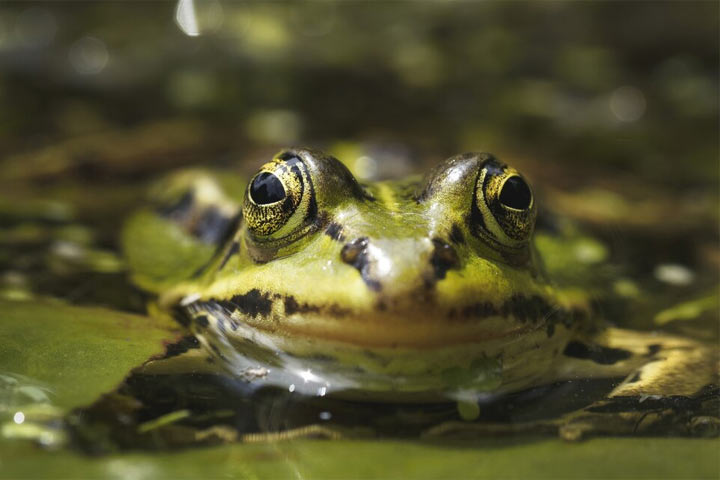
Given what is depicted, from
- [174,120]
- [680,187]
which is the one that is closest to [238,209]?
[174,120]

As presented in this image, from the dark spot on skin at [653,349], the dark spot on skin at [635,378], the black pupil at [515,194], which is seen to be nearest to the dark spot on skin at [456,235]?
the black pupil at [515,194]

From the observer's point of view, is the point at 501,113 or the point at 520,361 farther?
the point at 501,113

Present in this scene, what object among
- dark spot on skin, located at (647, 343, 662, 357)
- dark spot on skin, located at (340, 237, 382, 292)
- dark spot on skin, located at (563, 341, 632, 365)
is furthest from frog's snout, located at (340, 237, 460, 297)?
dark spot on skin, located at (647, 343, 662, 357)

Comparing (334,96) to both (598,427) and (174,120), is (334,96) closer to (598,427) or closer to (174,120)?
(174,120)

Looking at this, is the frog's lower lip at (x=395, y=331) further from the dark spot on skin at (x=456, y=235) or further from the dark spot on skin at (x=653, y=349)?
the dark spot on skin at (x=653, y=349)

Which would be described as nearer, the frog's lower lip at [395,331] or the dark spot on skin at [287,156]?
the frog's lower lip at [395,331]

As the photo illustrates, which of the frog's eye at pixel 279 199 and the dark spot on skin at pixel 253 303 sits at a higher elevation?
the frog's eye at pixel 279 199

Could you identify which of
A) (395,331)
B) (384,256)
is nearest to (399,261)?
(384,256)

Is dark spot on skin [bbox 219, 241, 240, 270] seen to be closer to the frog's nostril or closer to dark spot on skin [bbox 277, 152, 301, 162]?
dark spot on skin [bbox 277, 152, 301, 162]
